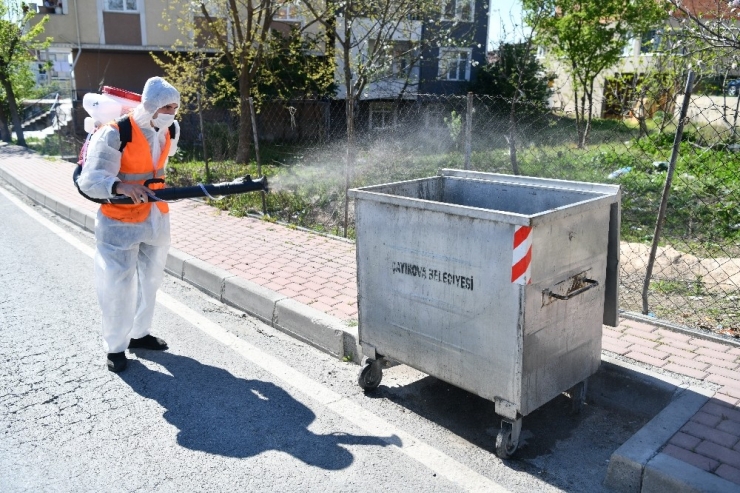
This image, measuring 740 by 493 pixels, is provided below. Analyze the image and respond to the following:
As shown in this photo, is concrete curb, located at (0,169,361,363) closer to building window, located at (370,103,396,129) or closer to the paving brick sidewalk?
the paving brick sidewalk

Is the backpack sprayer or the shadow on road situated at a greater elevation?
the backpack sprayer

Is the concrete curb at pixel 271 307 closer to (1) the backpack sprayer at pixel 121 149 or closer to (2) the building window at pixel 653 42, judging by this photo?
(1) the backpack sprayer at pixel 121 149

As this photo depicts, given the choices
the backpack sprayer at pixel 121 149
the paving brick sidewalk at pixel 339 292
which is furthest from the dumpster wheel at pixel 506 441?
the backpack sprayer at pixel 121 149

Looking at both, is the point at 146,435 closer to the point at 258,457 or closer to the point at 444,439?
the point at 258,457

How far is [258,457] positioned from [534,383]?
58.2 inches

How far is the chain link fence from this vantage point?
592 cm

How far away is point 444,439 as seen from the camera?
3656 mm

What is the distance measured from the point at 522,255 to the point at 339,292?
8.82 ft

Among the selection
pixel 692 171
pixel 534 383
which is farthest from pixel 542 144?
pixel 534 383

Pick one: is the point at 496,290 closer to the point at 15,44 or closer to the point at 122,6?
the point at 15,44

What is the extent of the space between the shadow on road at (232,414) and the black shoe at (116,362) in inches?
2.1

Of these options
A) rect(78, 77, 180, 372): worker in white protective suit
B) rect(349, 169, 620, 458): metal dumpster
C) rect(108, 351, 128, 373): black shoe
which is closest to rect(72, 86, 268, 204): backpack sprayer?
rect(78, 77, 180, 372): worker in white protective suit

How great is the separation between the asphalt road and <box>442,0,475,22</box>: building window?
428 inches

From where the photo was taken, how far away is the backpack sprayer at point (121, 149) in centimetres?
419
